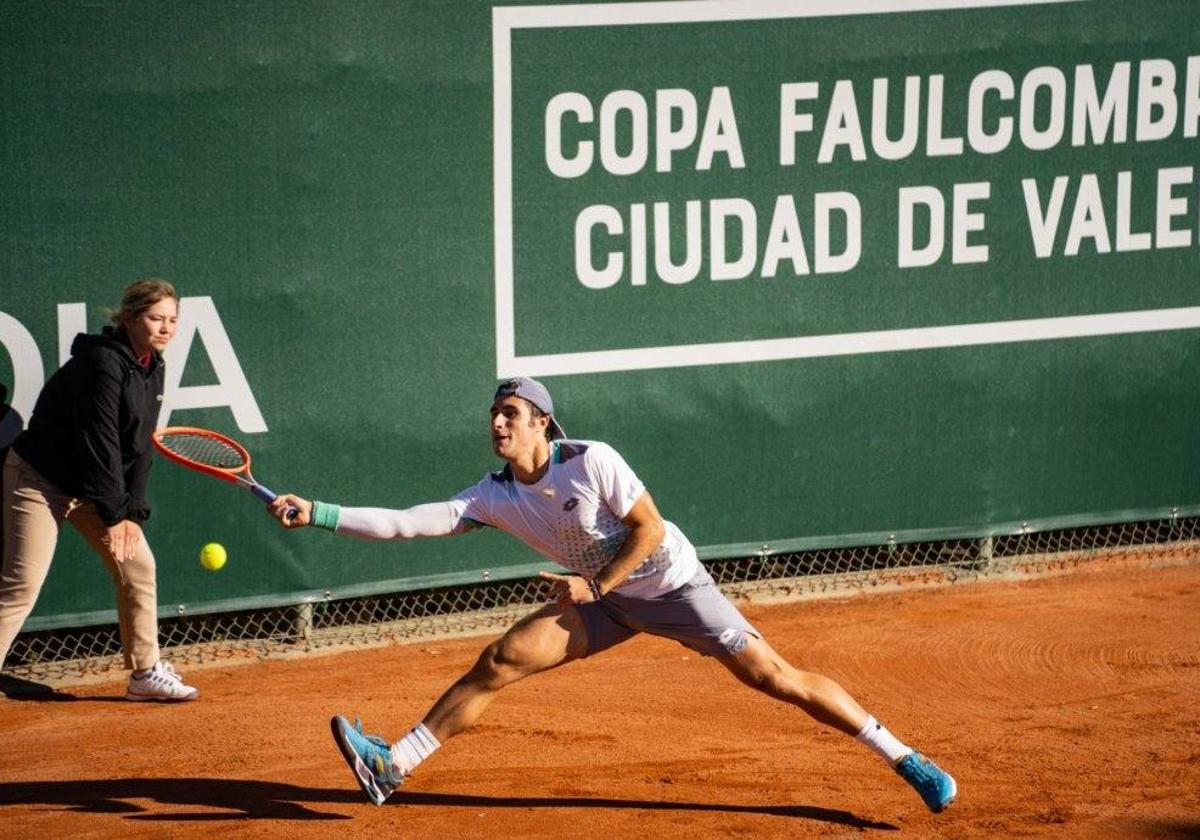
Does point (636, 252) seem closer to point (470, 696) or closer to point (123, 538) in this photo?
point (123, 538)

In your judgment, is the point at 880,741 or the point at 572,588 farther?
the point at 880,741

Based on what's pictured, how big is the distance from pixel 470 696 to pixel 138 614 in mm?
1868

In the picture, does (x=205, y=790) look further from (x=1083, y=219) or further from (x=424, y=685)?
(x=1083, y=219)

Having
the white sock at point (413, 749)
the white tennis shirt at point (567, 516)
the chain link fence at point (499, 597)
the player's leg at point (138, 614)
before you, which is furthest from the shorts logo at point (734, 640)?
the chain link fence at point (499, 597)

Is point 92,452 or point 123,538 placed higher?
point 92,452

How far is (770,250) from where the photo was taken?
8.45 m

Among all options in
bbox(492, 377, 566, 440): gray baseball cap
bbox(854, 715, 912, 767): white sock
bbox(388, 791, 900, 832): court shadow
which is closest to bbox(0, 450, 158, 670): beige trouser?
bbox(388, 791, 900, 832): court shadow

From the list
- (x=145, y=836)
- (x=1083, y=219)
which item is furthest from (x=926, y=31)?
(x=145, y=836)

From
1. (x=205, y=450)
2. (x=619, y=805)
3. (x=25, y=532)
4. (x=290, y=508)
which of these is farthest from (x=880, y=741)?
(x=25, y=532)

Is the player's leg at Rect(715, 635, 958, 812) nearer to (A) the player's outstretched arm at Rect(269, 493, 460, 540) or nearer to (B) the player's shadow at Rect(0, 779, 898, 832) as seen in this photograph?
(B) the player's shadow at Rect(0, 779, 898, 832)

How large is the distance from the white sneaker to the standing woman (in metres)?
0.49

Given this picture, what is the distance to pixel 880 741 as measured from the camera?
582 cm

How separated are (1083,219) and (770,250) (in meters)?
1.70

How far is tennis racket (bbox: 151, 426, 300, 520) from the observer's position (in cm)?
619
